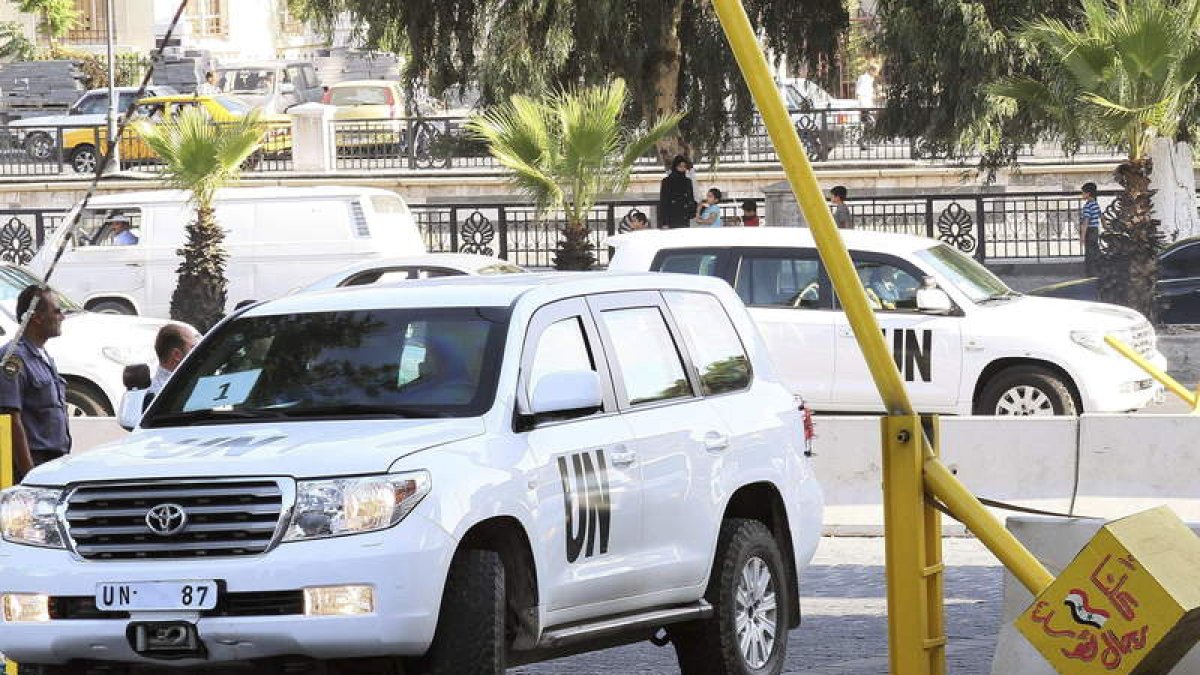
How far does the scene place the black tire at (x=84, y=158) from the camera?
50.8 m

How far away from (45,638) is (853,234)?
485 inches

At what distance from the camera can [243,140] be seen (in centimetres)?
2911

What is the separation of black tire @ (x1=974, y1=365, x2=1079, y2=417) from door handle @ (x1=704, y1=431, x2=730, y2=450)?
384 inches

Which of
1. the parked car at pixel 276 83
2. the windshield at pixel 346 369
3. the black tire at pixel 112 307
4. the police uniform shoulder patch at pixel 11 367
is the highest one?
the parked car at pixel 276 83

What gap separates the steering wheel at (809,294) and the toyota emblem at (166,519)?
12.0m

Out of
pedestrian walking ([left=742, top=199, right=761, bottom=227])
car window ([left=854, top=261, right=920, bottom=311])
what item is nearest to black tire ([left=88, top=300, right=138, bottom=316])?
pedestrian walking ([left=742, top=199, right=761, bottom=227])

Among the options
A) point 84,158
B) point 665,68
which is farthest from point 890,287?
point 84,158

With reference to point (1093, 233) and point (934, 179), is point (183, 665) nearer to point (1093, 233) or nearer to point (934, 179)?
point (1093, 233)

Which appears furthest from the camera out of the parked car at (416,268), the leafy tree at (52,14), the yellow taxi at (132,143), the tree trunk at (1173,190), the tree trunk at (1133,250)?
the leafy tree at (52,14)

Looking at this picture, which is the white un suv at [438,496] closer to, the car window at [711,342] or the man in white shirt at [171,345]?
the car window at [711,342]

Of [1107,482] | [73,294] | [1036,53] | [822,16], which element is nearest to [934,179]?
[822,16]

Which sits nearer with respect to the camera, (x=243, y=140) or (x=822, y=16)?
(x=243, y=140)

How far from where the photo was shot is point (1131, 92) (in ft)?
81.7

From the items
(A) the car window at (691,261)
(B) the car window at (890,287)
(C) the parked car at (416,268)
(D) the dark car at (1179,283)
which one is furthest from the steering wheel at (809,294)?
(D) the dark car at (1179,283)
